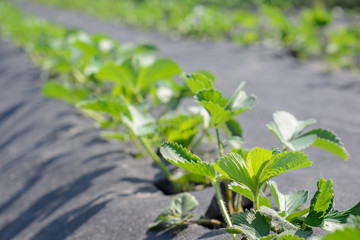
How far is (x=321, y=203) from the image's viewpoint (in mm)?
702

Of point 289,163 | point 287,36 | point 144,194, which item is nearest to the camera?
point 289,163

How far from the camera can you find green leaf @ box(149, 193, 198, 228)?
92 centimetres

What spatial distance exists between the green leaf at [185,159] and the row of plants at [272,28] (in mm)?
2624

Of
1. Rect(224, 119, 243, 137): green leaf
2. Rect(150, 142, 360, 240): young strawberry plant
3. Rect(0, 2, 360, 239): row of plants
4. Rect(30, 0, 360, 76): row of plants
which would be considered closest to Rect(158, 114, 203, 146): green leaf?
Rect(0, 2, 360, 239): row of plants

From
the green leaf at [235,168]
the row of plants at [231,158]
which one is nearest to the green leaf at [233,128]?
the row of plants at [231,158]

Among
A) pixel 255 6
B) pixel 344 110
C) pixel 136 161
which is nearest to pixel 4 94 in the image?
pixel 136 161

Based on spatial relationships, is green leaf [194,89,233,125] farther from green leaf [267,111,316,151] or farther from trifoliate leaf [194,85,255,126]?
green leaf [267,111,316,151]

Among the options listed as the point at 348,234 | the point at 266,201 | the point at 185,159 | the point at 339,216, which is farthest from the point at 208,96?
the point at 348,234

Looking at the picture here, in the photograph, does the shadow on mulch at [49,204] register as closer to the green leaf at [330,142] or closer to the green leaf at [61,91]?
the green leaf at [61,91]

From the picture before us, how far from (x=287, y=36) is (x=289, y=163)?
346cm

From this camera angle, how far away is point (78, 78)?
2076 millimetres

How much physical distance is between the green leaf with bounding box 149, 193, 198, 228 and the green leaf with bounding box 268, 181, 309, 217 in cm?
24

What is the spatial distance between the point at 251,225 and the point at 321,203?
0.46 ft

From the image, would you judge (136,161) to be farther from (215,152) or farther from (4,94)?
(4,94)
